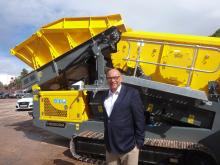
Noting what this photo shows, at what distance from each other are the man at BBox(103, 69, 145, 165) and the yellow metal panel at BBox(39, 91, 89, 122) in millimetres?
3691

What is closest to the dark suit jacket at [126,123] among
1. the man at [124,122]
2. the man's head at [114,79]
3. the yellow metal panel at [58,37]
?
the man at [124,122]

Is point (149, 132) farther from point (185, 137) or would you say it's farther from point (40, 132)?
point (40, 132)

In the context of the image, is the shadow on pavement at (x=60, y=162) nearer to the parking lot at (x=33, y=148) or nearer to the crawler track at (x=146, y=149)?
the parking lot at (x=33, y=148)

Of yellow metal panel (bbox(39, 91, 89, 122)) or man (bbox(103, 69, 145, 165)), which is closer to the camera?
man (bbox(103, 69, 145, 165))

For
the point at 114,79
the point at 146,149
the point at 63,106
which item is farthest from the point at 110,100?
the point at 63,106

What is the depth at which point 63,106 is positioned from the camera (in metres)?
8.05

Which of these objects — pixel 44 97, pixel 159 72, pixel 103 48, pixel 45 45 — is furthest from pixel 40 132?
pixel 159 72

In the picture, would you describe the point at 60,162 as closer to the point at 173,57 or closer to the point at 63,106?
the point at 63,106

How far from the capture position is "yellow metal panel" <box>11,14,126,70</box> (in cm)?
754

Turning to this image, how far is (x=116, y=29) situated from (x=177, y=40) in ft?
4.33

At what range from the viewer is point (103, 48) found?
24.3 ft

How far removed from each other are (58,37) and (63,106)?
5.45 feet

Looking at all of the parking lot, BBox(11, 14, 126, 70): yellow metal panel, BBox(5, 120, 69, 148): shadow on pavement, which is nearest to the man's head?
BBox(11, 14, 126, 70): yellow metal panel

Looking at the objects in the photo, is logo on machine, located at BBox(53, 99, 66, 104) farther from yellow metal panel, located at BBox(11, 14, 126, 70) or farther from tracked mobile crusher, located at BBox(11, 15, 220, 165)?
yellow metal panel, located at BBox(11, 14, 126, 70)
